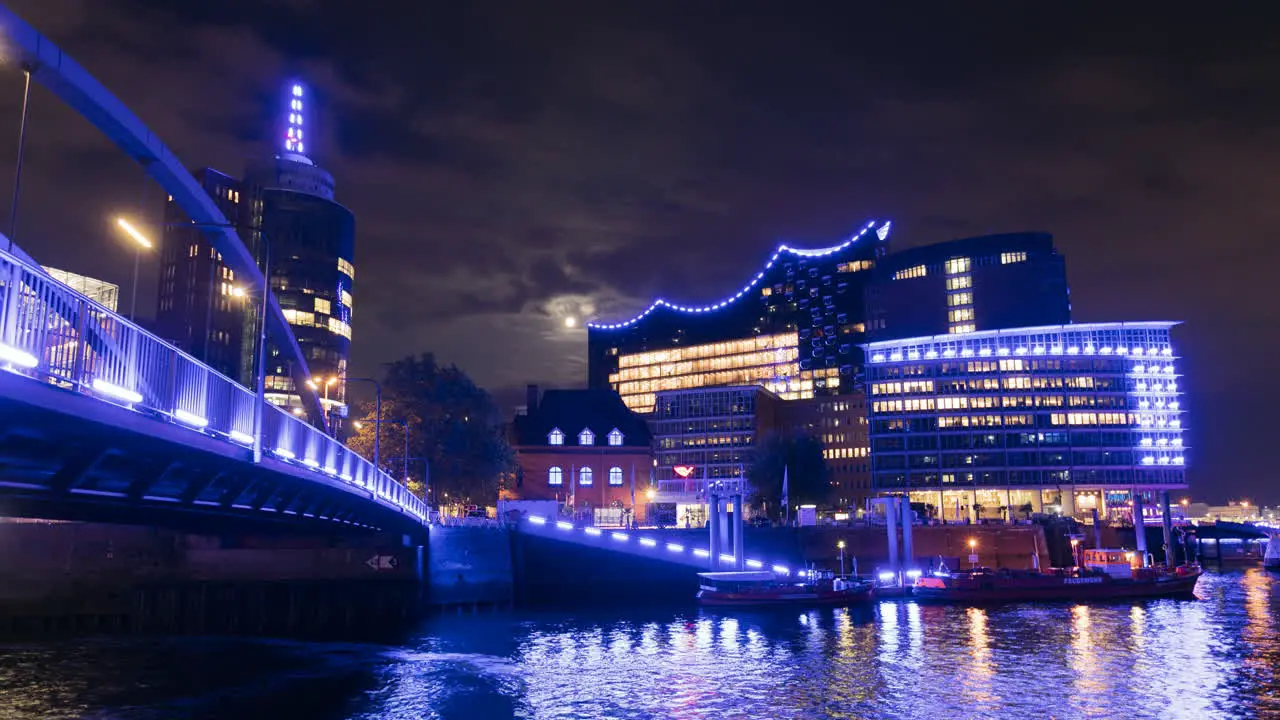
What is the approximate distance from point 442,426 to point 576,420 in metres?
38.9

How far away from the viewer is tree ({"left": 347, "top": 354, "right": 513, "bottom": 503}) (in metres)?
86.2

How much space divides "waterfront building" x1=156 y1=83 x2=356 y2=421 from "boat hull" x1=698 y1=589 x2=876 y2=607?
10519 centimetres

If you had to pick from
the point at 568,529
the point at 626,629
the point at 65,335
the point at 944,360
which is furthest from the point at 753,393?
the point at 65,335

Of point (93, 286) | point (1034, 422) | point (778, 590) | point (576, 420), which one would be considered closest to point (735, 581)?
point (778, 590)

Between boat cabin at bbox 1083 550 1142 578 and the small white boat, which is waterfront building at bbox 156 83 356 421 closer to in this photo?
boat cabin at bbox 1083 550 1142 578

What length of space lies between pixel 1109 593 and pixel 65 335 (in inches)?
3123

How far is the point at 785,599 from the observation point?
223 ft

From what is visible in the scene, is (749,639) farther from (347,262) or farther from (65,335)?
(347,262)

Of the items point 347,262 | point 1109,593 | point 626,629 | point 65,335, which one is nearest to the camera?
point 65,335

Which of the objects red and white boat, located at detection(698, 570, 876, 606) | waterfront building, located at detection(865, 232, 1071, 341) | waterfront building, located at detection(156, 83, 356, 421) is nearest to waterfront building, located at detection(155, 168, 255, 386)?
waterfront building, located at detection(156, 83, 356, 421)

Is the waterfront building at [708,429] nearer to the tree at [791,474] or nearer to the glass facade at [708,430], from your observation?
the glass facade at [708,430]

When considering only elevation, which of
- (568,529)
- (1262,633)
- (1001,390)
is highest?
(1001,390)

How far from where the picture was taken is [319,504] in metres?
39.3

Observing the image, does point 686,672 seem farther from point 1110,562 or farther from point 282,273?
point 282,273
